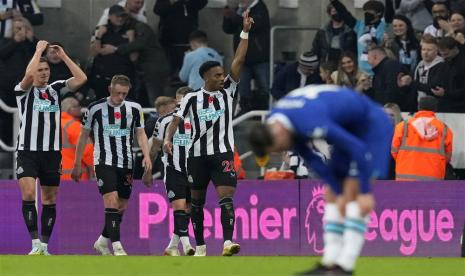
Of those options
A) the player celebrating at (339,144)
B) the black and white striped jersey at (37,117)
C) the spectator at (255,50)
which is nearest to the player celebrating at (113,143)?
the black and white striped jersey at (37,117)

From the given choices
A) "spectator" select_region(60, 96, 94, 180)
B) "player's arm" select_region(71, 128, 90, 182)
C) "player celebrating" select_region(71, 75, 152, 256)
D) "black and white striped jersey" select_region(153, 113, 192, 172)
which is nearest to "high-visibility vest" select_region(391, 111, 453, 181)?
"black and white striped jersey" select_region(153, 113, 192, 172)

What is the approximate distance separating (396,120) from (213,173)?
12.4 ft

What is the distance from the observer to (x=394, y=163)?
20062mm

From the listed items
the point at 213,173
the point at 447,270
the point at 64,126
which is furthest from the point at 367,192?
the point at 64,126

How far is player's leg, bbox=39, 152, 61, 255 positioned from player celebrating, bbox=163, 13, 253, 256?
1.37 m

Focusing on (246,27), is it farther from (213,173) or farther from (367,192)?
(367,192)

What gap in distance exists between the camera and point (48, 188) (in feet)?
57.2

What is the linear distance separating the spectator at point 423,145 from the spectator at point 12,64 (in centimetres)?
556

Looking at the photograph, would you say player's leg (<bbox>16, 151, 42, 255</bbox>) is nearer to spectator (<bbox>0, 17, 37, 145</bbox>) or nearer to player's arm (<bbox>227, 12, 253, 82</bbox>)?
player's arm (<bbox>227, 12, 253, 82</bbox>)

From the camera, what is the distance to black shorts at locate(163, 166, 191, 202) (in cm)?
1803

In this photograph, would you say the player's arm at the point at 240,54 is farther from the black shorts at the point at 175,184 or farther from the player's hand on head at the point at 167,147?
the black shorts at the point at 175,184

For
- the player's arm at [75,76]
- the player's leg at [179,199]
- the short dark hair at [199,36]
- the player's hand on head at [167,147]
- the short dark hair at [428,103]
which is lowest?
the player's leg at [179,199]

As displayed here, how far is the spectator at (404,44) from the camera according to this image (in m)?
21.0

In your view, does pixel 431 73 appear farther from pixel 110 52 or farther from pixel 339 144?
pixel 339 144
